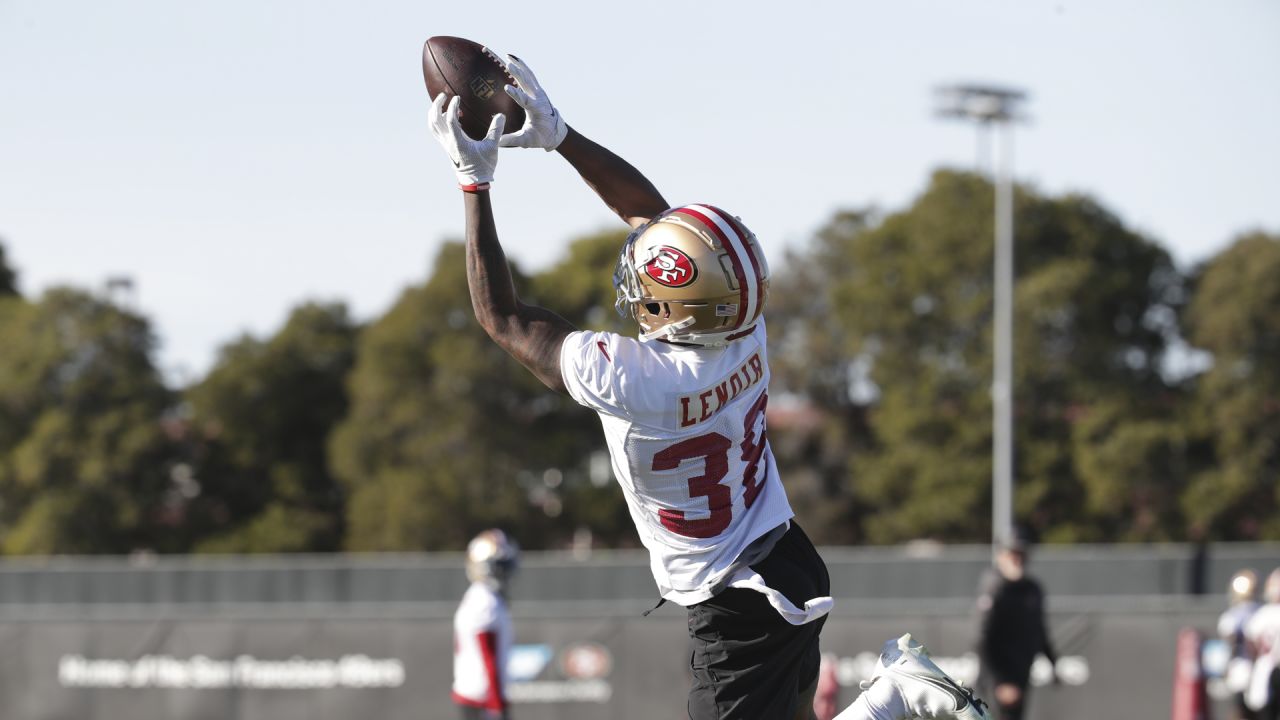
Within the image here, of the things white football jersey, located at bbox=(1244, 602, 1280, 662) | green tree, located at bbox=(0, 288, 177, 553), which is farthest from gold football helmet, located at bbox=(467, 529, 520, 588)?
green tree, located at bbox=(0, 288, 177, 553)

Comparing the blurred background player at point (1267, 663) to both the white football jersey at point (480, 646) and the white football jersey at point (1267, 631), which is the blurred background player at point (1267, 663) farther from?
the white football jersey at point (480, 646)

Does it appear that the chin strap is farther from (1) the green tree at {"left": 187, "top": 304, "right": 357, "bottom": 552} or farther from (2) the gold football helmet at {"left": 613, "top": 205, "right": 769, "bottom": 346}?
(1) the green tree at {"left": 187, "top": 304, "right": 357, "bottom": 552}

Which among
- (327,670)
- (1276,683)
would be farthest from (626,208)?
(327,670)

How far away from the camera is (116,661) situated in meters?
17.6

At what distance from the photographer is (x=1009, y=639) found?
11.7m

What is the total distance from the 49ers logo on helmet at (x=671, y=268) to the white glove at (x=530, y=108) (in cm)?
63

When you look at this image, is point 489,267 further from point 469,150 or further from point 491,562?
point 491,562

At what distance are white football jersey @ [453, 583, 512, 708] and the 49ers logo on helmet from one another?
21.7 feet

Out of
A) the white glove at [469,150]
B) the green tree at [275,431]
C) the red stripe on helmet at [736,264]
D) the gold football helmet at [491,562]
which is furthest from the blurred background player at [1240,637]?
the green tree at [275,431]

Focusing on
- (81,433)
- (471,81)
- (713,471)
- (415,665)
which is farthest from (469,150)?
(81,433)

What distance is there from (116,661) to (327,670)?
8.00 feet

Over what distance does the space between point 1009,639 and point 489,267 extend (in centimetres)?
792

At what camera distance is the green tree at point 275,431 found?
51.8 meters

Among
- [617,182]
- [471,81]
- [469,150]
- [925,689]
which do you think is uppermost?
[471,81]
